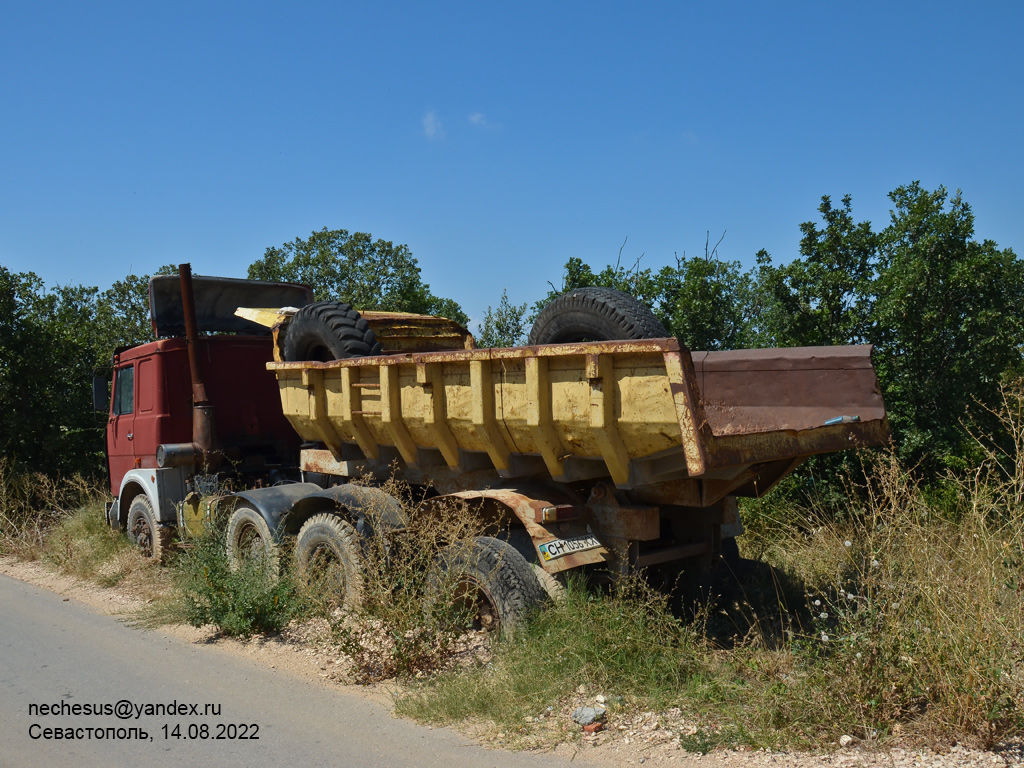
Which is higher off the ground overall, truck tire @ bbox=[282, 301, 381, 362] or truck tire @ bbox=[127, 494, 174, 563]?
truck tire @ bbox=[282, 301, 381, 362]

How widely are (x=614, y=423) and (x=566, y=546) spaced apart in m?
0.88

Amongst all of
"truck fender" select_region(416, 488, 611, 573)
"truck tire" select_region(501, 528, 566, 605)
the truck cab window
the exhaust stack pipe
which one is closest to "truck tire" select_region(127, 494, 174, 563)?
the exhaust stack pipe

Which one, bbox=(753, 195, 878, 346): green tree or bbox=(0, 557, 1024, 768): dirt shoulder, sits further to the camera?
bbox=(753, 195, 878, 346): green tree

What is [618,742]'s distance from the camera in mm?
3877

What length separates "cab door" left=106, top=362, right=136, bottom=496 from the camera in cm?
898

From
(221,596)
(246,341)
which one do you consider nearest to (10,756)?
(221,596)

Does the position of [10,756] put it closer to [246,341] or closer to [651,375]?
[651,375]

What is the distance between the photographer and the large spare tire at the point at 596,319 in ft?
18.7

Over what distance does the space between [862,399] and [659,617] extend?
1678mm

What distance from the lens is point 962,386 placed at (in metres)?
7.97

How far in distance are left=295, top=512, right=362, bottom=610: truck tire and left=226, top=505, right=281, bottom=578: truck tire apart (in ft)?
0.79

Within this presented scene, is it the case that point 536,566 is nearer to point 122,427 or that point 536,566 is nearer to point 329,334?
point 329,334

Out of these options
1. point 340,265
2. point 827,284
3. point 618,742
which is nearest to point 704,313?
point 827,284

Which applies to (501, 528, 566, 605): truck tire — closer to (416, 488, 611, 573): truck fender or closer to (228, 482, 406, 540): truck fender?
(416, 488, 611, 573): truck fender
